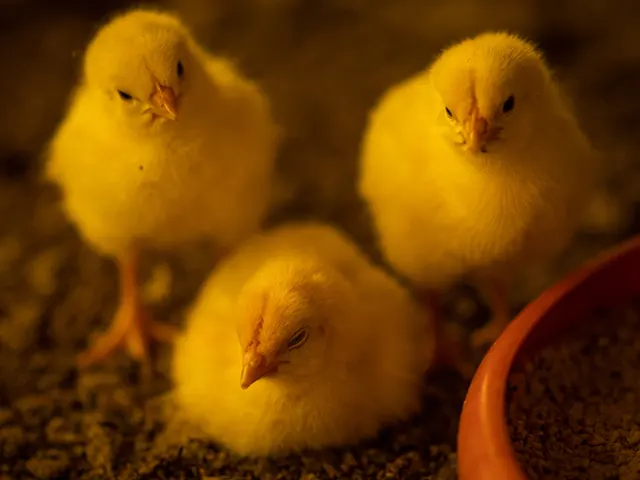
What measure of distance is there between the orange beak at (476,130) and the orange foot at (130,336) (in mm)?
1020

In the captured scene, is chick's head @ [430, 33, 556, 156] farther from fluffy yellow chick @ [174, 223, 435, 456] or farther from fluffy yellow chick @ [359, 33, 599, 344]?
fluffy yellow chick @ [174, 223, 435, 456]

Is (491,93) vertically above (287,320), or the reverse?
(491,93)


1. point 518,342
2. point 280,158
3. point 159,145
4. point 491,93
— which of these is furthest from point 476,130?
point 280,158

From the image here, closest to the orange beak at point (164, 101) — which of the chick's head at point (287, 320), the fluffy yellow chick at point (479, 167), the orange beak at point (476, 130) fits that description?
the chick's head at point (287, 320)

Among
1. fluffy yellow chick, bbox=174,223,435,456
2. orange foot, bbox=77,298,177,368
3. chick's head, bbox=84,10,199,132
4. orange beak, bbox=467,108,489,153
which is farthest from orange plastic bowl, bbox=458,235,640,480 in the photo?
orange foot, bbox=77,298,177,368

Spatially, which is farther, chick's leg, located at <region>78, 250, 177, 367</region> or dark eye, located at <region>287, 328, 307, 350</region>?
chick's leg, located at <region>78, 250, 177, 367</region>

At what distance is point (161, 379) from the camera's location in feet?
6.71

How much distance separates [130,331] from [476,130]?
1.10 metres

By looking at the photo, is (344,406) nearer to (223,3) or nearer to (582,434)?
(582,434)

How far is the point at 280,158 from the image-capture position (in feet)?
8.72

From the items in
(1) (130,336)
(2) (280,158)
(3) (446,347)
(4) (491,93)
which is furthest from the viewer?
(2) (280,158)

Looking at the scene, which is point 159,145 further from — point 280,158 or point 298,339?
point 280,158

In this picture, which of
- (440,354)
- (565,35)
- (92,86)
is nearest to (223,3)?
(565,35)

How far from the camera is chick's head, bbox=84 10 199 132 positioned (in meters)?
1.60
